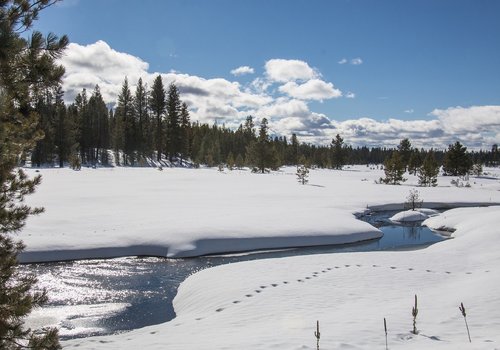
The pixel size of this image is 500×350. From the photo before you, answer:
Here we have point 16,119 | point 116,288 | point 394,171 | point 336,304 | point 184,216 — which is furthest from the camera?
point 394,171

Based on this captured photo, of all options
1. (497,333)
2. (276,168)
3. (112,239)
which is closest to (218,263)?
(112,239)

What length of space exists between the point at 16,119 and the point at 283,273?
9676mm

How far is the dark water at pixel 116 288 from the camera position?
9.92 metres

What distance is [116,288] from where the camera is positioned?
40.3ft

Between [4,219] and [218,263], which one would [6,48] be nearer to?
[4,219]

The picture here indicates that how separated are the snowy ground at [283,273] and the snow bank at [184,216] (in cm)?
9

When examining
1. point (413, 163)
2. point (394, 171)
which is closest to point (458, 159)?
point (413, 163)

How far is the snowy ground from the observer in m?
7.71

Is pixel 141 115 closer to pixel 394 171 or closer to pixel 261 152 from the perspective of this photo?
pixel 261 152

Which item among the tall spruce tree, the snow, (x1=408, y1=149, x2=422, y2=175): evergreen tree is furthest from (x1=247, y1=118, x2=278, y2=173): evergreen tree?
the tall spruce tree

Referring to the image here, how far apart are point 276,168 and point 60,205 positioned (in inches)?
2302

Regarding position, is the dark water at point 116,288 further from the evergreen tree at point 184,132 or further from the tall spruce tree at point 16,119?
the evergreen tree at point 184,132

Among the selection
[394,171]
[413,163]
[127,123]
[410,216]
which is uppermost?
[127,123]

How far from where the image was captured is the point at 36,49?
4.89m
